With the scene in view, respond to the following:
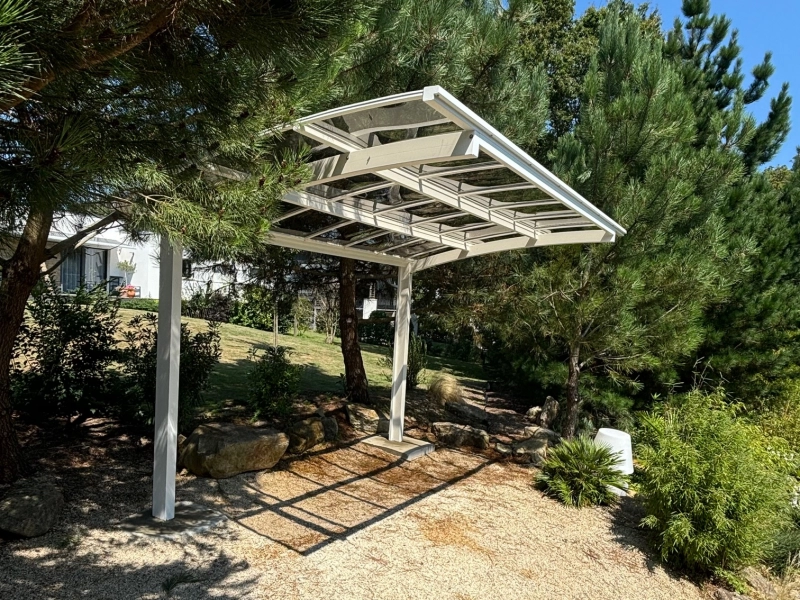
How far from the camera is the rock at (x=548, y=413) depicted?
10328 millimetres

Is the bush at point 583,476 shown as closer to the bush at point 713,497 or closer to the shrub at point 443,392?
the bush at point 713,497

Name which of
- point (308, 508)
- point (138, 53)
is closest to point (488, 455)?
point (308, 508)

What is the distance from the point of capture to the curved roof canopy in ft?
11.5

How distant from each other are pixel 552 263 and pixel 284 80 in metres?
4.58

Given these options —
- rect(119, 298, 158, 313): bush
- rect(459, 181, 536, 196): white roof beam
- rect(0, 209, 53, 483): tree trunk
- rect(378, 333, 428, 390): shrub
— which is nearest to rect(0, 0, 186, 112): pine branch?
rect(459, 181, 536, 196): white roof beam

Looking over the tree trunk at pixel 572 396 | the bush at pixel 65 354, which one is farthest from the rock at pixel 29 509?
the tree trunk at pixel 572 396

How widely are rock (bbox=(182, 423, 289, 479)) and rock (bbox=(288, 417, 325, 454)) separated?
58 cm

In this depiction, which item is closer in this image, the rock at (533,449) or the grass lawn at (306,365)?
the rock at (533,449)

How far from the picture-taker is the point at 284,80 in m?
3.06

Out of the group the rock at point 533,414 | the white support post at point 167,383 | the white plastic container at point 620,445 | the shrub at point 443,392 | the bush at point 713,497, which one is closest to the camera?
the white support post at point 167,383

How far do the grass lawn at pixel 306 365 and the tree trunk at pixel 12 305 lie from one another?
2.89 metres

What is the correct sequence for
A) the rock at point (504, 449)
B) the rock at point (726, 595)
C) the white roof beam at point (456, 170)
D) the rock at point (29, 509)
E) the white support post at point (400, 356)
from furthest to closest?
the rock at point (504, 449) < the white support post at point (400, 356) < the rock at point (726, 595) < the white roof beam at point (456, 170) < the rock at point (29, 509)

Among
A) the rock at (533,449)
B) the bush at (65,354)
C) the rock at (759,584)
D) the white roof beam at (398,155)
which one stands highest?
the white roof beam at (398,155)

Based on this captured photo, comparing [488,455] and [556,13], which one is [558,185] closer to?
[488,455]
